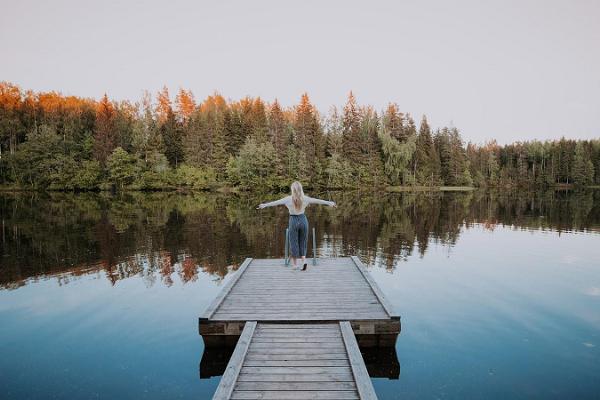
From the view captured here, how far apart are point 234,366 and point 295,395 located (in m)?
1.02

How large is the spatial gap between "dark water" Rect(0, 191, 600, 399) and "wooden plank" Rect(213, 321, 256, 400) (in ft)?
3.39

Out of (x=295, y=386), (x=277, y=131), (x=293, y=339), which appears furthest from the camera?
(x=277, y=131)

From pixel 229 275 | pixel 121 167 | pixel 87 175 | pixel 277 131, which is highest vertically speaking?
pixel 277 131

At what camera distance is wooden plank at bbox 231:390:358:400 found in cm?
460

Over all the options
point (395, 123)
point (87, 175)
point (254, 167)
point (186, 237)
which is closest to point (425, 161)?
point (395, 123)

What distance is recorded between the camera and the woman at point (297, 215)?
914cm

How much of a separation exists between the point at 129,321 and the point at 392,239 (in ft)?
46.6

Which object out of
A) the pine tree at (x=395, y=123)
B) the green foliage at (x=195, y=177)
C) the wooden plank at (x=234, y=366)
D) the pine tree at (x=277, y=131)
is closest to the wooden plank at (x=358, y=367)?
the wooden plank at (x=234, y=366)

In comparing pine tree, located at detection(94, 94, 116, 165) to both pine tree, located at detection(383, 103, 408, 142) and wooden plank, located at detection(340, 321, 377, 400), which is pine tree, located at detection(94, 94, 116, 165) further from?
wooden plank, located at detection(340, 321, 377, 400)

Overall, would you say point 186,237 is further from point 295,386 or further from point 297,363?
point 295,386

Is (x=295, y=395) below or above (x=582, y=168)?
below

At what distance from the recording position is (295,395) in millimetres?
4660

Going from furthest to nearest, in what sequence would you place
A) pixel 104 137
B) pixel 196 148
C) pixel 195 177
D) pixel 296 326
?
pixel 196 148
pixel 195 177
pixel 104 137
pixel 296 326

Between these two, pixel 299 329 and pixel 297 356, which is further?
pixel 299 329
